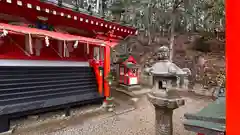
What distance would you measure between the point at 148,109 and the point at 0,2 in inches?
282

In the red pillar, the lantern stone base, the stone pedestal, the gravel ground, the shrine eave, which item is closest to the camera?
the stone pedestal

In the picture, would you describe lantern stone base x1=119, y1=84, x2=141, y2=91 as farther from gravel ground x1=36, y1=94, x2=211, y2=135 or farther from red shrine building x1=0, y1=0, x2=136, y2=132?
gravel ground x1=36, y1=94, x2=211, y2=135

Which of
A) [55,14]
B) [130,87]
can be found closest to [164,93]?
[55,14]

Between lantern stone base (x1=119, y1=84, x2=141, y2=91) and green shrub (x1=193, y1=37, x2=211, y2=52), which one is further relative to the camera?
green shrub (x1=193, y1=37, x2=211, y2=52)

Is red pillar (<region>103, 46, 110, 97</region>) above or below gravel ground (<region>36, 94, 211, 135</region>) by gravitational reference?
above

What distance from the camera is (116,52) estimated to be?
20.0 meters

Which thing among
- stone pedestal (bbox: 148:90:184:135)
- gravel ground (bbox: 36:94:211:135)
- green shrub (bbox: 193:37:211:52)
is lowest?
gravel ground (bbox: 36:94:211:135)

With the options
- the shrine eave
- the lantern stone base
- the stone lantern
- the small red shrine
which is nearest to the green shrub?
the small red shrine

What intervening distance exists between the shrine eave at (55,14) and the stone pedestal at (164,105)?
4.45 meters

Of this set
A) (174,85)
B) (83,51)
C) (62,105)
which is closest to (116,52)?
(83,51)

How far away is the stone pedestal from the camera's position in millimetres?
2969

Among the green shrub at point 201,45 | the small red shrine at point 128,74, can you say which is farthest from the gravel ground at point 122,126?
the green shrub at point 201,45

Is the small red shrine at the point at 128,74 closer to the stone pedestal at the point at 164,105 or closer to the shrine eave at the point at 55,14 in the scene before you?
the shrine eave at the point at 55,14

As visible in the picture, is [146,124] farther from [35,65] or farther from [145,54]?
[145,54]
